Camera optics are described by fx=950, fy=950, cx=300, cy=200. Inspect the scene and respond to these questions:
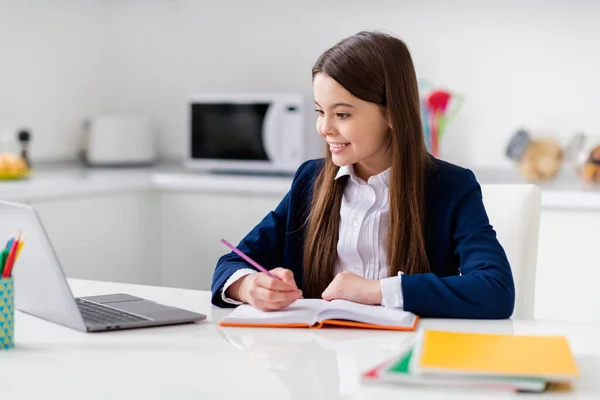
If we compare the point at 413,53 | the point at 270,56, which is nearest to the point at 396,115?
the point at 413,53

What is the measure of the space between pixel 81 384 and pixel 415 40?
8.96 feet

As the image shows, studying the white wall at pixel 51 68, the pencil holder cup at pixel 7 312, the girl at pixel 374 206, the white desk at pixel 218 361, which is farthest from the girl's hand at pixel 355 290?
the white wall at pixel 51 68

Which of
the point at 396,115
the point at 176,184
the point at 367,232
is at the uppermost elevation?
the point at 396,115

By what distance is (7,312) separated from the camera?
1235mm

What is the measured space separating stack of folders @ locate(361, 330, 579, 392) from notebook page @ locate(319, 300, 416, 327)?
0.21 meters

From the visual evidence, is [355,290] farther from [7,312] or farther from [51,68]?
[51,68]

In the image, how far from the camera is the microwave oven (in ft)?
11.2

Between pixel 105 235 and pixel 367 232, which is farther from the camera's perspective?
pixel 105 235

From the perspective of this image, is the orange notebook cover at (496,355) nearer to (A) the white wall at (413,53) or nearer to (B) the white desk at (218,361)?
(B) the white desk at (218,361)

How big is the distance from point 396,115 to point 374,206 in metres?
0.18

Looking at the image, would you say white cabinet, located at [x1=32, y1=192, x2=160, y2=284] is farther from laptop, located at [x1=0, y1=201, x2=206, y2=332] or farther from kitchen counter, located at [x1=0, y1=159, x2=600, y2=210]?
laptop, located at [x1=0, y1=201, x2=206, y2=332]

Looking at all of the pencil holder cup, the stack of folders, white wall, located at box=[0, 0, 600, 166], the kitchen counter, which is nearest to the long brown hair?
the stack of folders

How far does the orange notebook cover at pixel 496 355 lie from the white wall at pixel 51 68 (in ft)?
9.28

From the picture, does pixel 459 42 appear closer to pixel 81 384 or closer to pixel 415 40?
pixel 415 40
